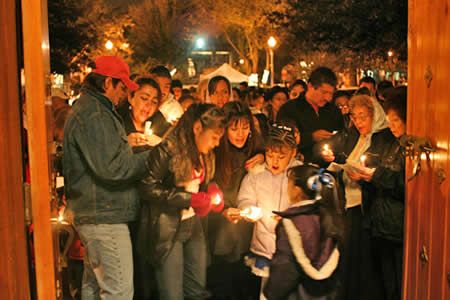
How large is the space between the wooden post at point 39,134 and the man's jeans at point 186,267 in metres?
1.95

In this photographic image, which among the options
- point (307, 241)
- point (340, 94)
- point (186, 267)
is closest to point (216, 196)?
point (186, 267)

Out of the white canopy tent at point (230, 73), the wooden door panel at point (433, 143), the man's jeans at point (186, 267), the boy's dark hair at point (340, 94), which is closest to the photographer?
the wooden door panel at point (433, 143)

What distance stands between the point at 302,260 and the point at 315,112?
3.46 feet

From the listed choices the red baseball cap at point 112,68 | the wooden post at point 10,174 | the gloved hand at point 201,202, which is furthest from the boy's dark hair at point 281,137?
the wooden post at point 10,174

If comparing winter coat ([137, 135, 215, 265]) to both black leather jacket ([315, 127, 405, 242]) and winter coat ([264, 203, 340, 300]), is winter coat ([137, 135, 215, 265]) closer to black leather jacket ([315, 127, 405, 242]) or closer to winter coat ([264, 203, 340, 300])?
winter coat ([264, 203, 340, 300])

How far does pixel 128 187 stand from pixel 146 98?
1.95ft

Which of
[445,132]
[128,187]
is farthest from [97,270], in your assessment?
[445,132]

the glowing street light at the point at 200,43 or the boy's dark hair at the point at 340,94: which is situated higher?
the glowing street light at the point at 200,43

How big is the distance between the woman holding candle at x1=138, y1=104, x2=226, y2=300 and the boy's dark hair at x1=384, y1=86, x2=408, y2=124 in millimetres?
1084

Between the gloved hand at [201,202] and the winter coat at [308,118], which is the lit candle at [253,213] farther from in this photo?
the winter coat at [308,118]

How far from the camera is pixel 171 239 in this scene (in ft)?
13.8

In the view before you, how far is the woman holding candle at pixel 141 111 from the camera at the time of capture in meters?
4.21

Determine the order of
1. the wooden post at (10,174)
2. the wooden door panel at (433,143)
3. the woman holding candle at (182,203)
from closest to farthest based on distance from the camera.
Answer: the wooden post at (10,174)
the wooden door panel at (433,143)
the woman holding candle at (182,203)

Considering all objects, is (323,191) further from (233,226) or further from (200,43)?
(200,43)
